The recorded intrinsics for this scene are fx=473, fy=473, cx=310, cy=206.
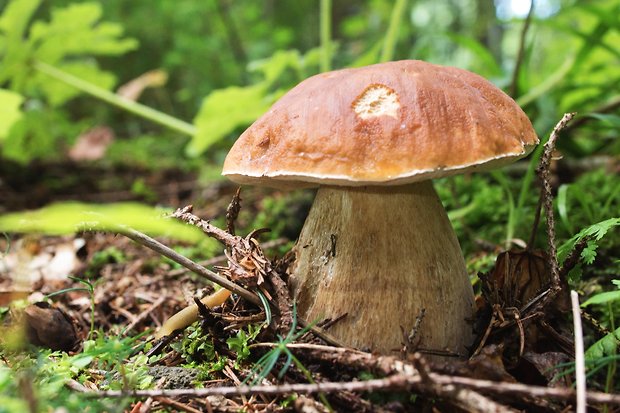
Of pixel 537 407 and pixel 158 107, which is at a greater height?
pixel 158 107

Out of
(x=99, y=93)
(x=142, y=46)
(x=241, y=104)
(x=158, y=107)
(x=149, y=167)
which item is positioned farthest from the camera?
(x=158, y=107)

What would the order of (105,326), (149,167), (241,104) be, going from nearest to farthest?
(105,326) → (241,104) → (149,167)

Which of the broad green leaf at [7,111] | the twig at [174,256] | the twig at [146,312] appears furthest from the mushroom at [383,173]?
the broad green leaf at [7,111]

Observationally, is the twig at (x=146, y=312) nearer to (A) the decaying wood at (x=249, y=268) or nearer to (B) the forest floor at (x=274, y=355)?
(B) the forest floor at (x=274, y=355)

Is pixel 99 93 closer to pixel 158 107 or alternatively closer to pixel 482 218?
pixel 482 218

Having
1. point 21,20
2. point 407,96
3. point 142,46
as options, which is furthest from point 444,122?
point 142,46
